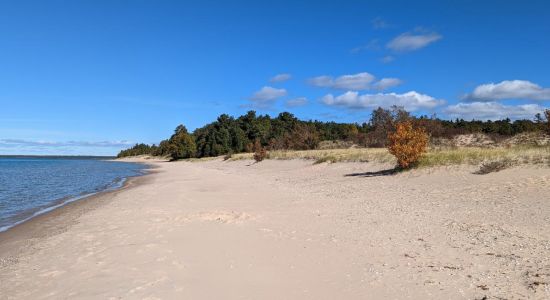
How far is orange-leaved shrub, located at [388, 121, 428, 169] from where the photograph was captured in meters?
20.1

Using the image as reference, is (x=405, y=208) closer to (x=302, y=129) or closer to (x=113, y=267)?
(x=113, y=267)

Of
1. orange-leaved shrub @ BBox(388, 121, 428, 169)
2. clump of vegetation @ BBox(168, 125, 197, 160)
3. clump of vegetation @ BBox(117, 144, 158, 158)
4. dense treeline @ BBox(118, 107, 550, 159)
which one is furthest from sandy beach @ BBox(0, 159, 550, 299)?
clump of vegetation @ BBox(117, 144, 158, 158)

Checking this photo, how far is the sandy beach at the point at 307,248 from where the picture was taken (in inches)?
236

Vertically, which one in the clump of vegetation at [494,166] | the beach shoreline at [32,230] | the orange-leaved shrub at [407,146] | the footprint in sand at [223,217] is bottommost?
the beach shoreline at [32,230]

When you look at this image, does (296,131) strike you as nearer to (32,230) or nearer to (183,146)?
(183,146)

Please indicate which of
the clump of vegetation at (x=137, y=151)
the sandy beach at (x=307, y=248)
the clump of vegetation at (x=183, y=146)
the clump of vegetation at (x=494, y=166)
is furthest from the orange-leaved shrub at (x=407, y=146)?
the clump of vegetation at (x=137, y=151)

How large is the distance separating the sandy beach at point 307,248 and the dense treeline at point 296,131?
107ft

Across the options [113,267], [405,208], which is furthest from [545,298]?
[405,208]

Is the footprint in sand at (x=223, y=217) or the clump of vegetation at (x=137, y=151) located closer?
the footprint in sand at (x=223, y=217)

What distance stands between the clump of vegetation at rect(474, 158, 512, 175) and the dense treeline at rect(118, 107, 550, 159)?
2726cm

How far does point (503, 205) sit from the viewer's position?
36.4ft

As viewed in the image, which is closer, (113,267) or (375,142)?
(113,267)

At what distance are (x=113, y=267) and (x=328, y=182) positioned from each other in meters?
14.8

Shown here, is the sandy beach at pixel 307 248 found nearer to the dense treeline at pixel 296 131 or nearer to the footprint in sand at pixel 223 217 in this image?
the footprint in sand at pixel 223 217
